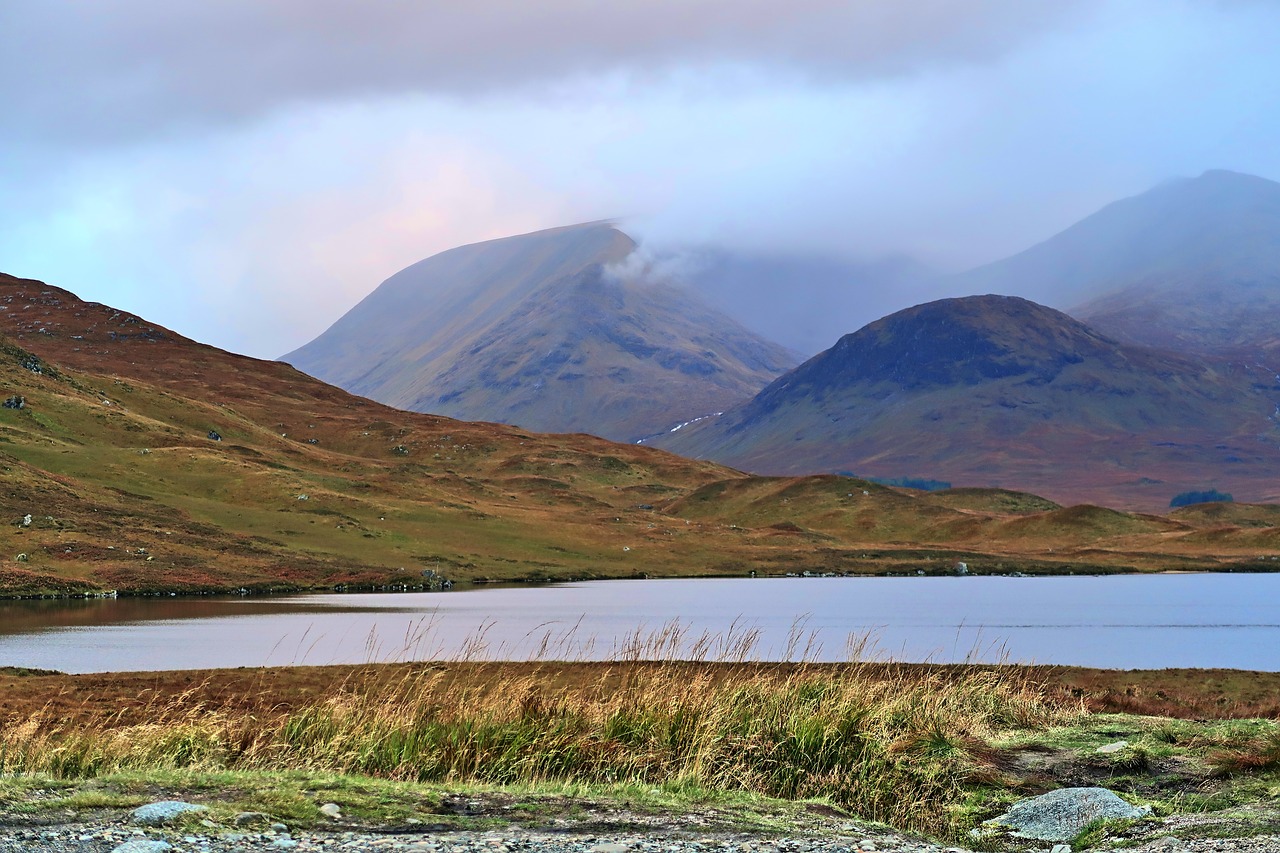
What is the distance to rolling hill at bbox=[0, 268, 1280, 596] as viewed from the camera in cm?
8619

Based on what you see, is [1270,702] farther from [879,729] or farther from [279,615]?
[279,615]

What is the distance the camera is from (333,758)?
1828 cm

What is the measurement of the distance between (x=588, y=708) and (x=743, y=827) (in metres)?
6.46

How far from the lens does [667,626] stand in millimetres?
27203

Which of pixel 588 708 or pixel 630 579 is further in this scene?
pixel 630 579

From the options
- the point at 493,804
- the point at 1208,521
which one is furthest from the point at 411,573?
the point at 1208,521

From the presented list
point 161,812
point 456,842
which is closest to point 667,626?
point 456,842

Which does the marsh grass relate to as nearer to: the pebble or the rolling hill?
the pebble

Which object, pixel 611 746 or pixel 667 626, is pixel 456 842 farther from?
pixel 667 626

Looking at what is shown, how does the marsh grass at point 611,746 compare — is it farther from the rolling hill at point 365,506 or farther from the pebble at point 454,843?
the rolling hill at point 365,506

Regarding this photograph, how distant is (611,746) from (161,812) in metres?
7.47

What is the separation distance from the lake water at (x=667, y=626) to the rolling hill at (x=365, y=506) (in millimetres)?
12684

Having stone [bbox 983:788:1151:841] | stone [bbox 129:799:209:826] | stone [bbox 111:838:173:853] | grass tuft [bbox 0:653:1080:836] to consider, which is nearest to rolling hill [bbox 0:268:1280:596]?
grass tuft [bbox 0:653:1080:836]

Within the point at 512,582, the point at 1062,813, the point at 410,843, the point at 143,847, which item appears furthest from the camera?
the point at 512,582
